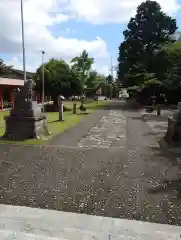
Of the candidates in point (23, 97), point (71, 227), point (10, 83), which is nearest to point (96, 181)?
point (71, 227)

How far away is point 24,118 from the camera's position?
12125 millimetres

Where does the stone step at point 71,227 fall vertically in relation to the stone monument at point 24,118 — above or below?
below

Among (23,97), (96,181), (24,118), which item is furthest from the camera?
(23,97)

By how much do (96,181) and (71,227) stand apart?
2267 millimetres

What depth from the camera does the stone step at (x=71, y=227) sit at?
445cm

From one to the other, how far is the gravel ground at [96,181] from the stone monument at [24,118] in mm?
2029

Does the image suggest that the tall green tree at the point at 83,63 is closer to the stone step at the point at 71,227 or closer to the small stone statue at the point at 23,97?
the small stone statue at the point at 23,97

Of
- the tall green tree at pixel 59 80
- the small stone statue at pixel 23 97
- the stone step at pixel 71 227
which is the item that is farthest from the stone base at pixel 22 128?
the tall green tree at pixel 59 80

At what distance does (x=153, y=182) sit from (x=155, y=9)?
42.3m

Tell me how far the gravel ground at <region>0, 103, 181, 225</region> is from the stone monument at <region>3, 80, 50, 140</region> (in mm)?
2029

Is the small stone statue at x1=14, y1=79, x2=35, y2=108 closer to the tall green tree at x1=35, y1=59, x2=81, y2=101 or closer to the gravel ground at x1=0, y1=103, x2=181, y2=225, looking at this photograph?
the gravel ground at x1=0, y1=103, x2=181, y2=225

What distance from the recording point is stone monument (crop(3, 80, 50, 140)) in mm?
12125

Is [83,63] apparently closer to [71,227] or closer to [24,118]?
[24,118]

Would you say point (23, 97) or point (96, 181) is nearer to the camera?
point (96, 181)
